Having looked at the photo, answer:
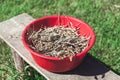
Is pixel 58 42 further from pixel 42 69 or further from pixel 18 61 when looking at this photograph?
pixel 18 61

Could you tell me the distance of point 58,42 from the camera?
7.98 feet

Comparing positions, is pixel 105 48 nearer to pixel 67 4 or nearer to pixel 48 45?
pixel 67 4

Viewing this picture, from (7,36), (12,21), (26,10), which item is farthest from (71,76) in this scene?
(26,10)

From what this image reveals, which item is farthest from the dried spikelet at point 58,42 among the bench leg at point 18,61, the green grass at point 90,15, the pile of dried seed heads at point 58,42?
the green grass at point 90,15

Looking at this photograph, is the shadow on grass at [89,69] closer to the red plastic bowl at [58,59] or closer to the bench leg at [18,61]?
the red plastic bowl at [58,59]

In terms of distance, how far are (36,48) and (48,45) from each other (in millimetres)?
97

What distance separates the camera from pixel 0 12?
423cm

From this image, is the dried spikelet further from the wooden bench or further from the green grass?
the green grass

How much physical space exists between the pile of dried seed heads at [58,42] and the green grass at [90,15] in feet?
2.68

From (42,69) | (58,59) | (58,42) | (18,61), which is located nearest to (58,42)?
(58,42)

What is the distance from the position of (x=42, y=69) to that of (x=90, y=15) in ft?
5.66

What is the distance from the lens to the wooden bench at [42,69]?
2.54 meters

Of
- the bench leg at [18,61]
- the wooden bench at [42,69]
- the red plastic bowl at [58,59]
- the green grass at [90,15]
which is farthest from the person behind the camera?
the green grass at [90,15]

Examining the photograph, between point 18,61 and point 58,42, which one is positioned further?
point 18,61
